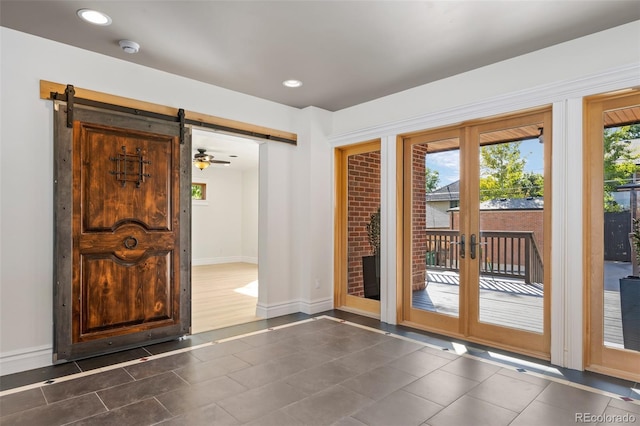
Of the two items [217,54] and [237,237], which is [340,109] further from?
[237,237]

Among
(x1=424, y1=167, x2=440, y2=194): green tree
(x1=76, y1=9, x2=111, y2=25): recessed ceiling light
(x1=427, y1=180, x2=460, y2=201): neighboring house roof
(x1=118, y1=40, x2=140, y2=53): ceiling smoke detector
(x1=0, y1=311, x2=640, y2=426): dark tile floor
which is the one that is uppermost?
(x1=76, y1=9, x2=111, y2=25): recessed ceiling light

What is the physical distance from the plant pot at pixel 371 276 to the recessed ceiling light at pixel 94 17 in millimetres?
3638

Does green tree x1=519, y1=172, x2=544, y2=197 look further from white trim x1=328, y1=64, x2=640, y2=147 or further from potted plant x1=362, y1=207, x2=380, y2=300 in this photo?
potted plant x1=362, y1=207, x2=380, y2=300

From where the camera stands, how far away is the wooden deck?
2.97 meters

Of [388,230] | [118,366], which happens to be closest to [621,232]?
[388,230]

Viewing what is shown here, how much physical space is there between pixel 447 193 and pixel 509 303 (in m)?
1.23

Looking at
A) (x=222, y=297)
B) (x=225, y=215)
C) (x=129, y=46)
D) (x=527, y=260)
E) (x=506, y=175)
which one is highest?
(x=129, y=46)

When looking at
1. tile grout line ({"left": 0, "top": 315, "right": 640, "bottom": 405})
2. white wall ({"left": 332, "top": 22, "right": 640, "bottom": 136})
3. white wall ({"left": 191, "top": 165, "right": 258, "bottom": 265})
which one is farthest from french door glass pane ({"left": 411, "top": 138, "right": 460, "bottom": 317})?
white wall ({"left": 191, "top": 165, "right": 258, "bottom": 265})

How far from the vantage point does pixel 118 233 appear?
3436mm

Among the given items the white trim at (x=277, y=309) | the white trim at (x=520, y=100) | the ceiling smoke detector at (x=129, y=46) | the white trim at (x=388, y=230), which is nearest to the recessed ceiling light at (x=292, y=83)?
the white trim at (x=520, y=100)

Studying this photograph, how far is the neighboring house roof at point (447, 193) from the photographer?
395cm

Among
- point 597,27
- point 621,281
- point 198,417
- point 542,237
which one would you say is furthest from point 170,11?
point 621,281

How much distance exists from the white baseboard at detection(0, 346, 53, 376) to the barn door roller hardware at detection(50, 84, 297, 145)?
1850 millimetres

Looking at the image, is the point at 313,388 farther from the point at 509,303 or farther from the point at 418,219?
the point at 418,219
